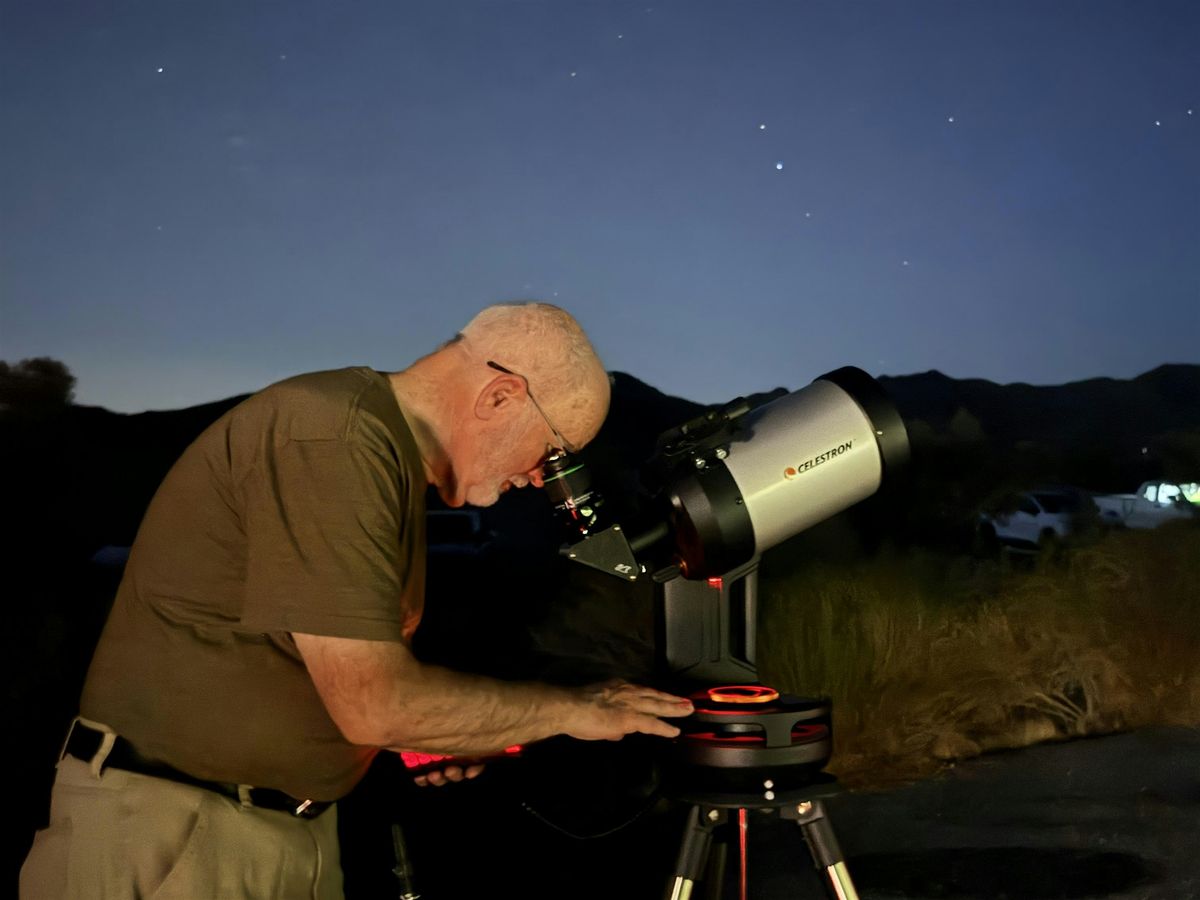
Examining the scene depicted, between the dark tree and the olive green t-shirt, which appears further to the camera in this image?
the dark tree

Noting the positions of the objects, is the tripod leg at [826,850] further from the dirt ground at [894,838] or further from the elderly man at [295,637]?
the dirt ground at [894,838]

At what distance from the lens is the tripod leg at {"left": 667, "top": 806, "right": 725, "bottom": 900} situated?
1594mm

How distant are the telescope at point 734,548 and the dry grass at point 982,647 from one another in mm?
2239

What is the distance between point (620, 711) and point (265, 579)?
475 mm

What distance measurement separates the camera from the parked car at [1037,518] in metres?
4.97

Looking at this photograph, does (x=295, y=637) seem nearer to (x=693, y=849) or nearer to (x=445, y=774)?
(x=445, y=774)

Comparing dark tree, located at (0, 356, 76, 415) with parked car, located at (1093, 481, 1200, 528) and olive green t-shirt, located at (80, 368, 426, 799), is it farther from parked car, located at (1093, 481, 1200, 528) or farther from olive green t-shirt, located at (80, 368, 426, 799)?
parked car, located at (1093, 481, 1200, 528)

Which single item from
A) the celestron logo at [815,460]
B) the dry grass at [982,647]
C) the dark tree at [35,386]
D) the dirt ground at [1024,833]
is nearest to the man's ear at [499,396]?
the celestron logo at [815,460]

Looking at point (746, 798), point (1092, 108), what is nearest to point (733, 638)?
point (746, 798)

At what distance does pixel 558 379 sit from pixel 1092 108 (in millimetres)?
4492

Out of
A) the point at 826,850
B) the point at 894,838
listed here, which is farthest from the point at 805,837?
the point at 894,838

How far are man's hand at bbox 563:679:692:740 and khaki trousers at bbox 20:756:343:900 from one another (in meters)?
0.46

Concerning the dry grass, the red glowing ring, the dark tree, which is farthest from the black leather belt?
the dry grass

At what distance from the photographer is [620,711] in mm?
1364
